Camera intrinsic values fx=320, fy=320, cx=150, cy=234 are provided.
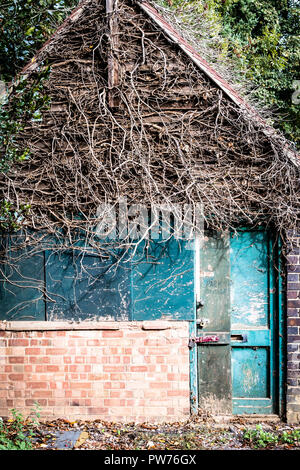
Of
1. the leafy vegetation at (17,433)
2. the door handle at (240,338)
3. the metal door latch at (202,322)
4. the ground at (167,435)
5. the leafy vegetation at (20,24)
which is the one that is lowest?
the ground at (167,435)

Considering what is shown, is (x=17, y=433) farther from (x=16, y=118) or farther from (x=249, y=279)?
(x=16, y=118)

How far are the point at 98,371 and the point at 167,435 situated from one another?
1.12 m

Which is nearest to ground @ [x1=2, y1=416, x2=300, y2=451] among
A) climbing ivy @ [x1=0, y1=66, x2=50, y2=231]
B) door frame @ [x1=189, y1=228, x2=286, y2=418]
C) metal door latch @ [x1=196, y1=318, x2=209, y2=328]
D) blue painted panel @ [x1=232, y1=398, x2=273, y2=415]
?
blue painted panel @ [x1=232, y1=398, x2=273, y2=415]

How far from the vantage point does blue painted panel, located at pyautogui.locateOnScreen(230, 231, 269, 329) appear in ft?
14.0

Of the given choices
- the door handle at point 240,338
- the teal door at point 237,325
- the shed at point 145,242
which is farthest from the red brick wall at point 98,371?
the door handle at point 240,338

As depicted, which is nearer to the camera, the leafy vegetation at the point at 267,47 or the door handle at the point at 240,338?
the door handle at the point at 240,338

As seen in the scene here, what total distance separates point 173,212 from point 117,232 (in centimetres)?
76

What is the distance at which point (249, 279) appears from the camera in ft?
14.1

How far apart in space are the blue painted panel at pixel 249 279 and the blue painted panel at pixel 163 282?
0.64 m

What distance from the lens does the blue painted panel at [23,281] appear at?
4.20 metres

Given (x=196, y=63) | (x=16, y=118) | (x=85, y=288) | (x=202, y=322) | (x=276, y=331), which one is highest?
(x=196, y=63)

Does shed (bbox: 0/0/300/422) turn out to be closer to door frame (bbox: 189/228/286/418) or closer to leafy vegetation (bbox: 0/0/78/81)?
door frame (bbox: 189/228/286/418)

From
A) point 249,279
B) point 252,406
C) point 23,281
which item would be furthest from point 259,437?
point 23,281

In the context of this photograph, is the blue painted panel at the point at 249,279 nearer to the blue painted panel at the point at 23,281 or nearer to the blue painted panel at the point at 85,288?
the blue painted panel at the point at 85,288
